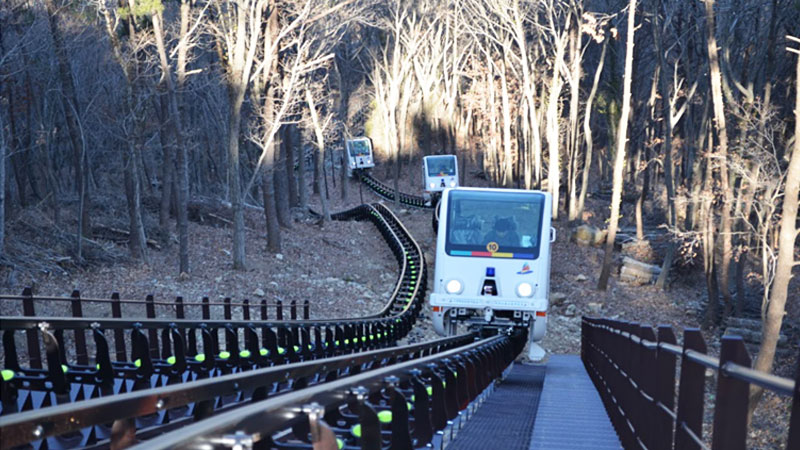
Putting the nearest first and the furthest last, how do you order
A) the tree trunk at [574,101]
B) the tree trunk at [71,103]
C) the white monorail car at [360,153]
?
the tree trunk at [71,103], the tree trunk at [574,101], the white monorail car at [360,153]

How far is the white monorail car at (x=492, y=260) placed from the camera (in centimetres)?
1734

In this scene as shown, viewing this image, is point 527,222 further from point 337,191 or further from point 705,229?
point 337,191

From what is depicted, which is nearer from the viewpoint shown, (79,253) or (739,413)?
(739,413)

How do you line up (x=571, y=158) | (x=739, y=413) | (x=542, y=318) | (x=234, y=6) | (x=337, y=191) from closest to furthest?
(x=739, y=413), (x=542, y=318), (x=234, y=6), (x=571, y=158), (x=337, y=191)

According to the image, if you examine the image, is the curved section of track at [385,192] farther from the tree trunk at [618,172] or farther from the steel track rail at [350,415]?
the steel track rail at [350,415]

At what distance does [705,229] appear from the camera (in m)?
28.6

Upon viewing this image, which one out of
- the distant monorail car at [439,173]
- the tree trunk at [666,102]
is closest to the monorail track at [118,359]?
the tree trunk at [666,102]

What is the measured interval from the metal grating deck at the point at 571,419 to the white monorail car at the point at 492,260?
1.74 meters

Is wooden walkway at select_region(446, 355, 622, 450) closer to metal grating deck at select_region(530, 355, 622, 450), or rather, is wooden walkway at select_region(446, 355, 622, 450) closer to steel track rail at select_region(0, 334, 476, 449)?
metal grating deck at select_region(530, 355, 622, 450)

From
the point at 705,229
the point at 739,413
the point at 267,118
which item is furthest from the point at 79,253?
the point at 739,413

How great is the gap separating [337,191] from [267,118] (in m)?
40.1

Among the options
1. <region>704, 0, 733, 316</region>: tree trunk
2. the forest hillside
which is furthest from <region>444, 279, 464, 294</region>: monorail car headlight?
<region>704, 0, 733, 316</region>: tree trunk

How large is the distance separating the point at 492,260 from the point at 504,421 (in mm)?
8788

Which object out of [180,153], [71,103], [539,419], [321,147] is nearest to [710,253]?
[321,147]
